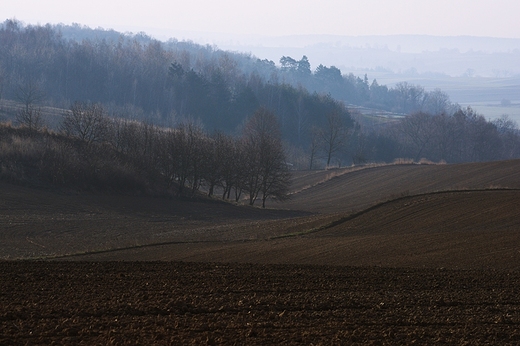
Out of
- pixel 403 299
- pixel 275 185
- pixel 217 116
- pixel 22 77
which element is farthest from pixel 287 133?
pixel 403 299

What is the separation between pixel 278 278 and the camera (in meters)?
15.8

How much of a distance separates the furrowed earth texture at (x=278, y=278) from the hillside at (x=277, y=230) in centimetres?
10

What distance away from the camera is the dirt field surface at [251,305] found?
10062mm

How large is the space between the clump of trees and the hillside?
3103 mm

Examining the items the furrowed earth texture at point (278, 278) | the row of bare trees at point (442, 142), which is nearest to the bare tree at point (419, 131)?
the row of bare trees at point (442, 142)

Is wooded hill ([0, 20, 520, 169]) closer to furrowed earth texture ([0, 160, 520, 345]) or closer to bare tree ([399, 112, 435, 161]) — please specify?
bare tree ([399, 112, 435, 161])

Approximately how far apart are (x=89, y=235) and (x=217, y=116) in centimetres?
9003

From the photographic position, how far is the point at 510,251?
21.7 m

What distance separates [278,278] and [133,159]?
137 ft

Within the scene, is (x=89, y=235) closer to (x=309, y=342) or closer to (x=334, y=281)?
(x=334, y=281)

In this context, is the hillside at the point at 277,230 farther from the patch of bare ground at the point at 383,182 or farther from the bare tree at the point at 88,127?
the bare tree at the point at 88,127

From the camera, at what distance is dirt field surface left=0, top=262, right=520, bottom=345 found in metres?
10.1

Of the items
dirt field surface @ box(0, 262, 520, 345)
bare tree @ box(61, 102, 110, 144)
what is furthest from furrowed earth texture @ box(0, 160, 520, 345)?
bare tree @ box(61, 102, 110, 144)

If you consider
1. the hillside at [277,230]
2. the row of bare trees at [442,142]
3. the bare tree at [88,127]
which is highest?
the row of bare trees at [442,142]
